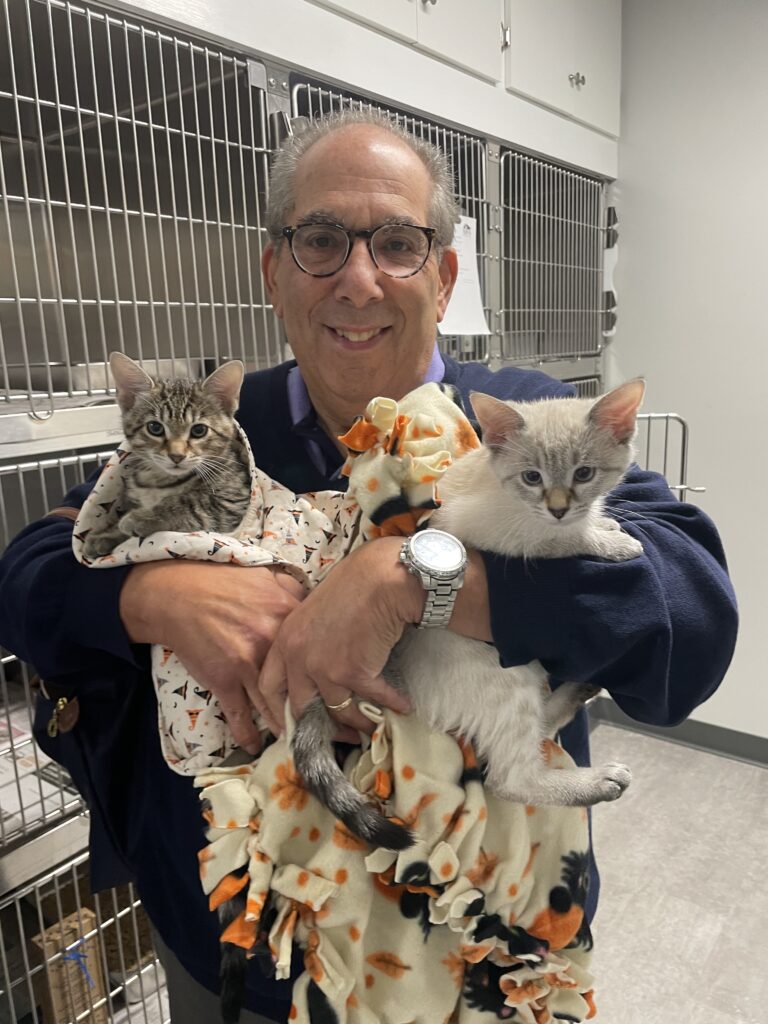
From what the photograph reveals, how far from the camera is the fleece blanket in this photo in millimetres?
752

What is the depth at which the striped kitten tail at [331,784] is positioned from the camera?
0.72 m

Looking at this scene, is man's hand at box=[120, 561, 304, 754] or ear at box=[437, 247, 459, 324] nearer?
man's hand at box=[120, 561, 304, 754]

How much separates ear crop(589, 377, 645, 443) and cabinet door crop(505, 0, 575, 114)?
145 cm

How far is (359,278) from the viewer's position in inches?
38.2

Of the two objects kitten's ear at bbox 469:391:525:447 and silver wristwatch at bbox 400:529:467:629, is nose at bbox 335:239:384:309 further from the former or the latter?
silver wristwatch at bbox 400:529:467:629

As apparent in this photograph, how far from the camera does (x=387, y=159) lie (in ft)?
3.20

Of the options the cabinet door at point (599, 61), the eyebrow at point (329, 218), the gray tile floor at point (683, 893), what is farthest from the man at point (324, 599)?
the cabinet door at point (599, 61)

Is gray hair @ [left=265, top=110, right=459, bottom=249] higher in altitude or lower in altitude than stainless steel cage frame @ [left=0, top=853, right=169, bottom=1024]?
higher

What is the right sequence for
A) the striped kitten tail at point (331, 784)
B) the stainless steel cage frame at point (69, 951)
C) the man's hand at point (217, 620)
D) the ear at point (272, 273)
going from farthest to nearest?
the stainless steel cage frame at point (69, 951) → the ear at point (272, 273) → the man's hand at point (217, 620) → the striped kitten tail at point (331, 784)

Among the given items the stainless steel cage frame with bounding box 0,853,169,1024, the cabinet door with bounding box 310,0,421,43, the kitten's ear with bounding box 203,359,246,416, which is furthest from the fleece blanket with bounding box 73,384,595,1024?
the cabinet door with bounding box 310,0,421,43

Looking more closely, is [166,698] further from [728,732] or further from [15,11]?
[728,732]

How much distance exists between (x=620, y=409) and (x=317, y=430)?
1.53 ft

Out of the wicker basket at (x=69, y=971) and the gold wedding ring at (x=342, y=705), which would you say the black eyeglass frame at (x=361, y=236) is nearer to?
the gold wedding ring at (x=342, y=705)

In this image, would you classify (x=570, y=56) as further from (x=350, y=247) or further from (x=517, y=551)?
(x=517, y=551)
